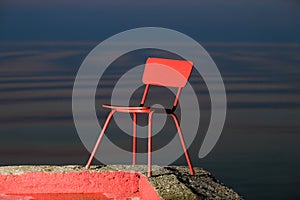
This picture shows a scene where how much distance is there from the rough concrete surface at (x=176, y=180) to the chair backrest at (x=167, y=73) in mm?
467

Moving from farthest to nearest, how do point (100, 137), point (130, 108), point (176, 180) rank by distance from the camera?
point (100, 137) → point (130, 108) → point (176, 180)

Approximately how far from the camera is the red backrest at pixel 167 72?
571 centimetres

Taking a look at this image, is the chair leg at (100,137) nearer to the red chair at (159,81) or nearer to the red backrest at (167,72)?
the red chair at (159,81)

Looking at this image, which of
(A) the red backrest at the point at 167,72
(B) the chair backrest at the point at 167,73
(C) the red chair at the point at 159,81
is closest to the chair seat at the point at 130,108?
(C) the red chair at the point at 159,81

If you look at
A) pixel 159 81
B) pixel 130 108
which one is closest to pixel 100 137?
pixel 130 108

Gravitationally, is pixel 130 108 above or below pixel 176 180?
above

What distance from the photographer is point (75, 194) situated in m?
5.70

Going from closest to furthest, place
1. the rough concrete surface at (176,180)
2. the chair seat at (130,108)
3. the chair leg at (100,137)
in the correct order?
the rough concrete surface at (176,180) → the chair seat at (130,108) → the chair leg at (100,137)

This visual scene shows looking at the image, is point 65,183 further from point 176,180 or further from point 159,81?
point 159,81

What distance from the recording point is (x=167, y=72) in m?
5.89

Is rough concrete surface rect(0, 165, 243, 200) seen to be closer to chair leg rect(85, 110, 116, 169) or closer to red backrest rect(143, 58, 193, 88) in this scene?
chair leg rect(85, 110, 116, 169)

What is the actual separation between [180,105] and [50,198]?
109 centimetres

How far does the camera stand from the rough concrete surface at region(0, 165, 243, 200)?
5.04m

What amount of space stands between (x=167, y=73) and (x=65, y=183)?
105 centimetres
